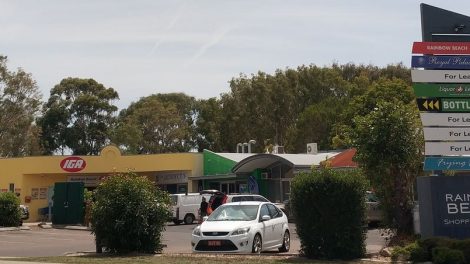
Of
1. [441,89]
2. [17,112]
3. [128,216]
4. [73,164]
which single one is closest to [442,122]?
[441,89]

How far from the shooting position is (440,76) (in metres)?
16.1

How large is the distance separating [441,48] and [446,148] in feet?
8.16

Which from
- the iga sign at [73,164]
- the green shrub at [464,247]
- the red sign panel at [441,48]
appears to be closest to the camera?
the green shrub at [464,247]

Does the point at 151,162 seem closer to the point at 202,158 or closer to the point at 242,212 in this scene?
the point at 202,158

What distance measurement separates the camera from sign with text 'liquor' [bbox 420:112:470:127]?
51.9ft

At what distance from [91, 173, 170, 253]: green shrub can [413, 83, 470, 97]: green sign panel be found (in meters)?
7.62

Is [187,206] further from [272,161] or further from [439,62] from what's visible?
[439,62]

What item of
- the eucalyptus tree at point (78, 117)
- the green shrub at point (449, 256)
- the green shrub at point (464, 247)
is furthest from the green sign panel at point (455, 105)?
the eucalyptus tree at point (78, 117)

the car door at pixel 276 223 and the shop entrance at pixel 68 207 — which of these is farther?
the shop entrance at pixel 68 207

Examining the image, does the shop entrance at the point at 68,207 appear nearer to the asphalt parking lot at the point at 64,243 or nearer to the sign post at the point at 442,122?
the asphalt parking lot at the point at 64,243

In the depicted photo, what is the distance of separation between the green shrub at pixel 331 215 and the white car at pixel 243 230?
6.22ft

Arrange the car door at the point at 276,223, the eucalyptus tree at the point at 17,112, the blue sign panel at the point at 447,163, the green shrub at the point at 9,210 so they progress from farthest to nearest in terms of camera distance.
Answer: the eucalyptus tree at the point at 17,112 → the green shrub at the point at 9,210 → the car door at the point at 276,223 → the blue sign panel at the point at 447,163

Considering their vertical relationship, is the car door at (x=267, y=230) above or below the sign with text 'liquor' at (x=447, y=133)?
below

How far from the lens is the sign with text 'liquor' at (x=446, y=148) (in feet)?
51.6
